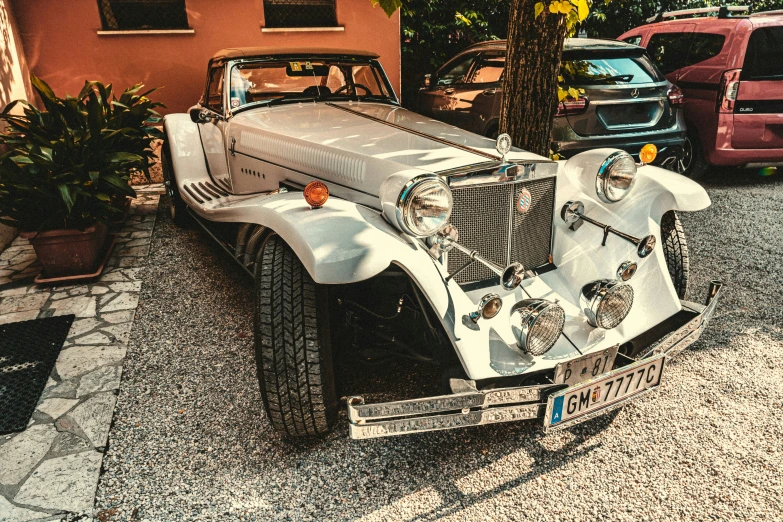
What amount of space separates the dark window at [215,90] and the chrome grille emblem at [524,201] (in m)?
2.52

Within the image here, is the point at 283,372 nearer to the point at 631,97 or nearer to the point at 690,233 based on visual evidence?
the point at 690,233

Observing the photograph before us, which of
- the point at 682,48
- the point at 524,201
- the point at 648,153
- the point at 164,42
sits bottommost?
the point at 524,201

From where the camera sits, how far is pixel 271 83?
4.02 metres

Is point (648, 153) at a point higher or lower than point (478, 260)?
higher

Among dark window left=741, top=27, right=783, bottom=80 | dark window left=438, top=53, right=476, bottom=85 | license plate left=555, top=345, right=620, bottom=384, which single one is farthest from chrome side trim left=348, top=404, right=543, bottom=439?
dark window left=741, top=27, right=783, bottom=80

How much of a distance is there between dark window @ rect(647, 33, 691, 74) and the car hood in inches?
177

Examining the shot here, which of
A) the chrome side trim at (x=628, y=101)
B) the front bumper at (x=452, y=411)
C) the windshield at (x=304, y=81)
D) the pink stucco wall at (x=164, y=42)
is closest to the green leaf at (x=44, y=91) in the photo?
the windshield at (x=304, y=81)

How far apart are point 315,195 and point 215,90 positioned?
258 centimetres

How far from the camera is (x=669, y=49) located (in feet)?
22.3

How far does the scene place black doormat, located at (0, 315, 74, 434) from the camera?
2.62 meters

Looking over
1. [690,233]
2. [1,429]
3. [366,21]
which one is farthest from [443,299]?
[366,21]

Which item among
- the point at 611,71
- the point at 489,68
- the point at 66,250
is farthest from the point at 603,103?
the point at 66,250

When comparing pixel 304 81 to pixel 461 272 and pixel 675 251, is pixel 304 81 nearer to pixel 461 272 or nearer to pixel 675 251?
pixel 461 272

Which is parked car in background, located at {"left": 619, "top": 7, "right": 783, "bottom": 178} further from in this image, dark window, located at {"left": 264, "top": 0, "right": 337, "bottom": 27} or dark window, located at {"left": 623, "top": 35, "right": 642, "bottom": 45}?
dark window, located at {"left": 264, "top": 0, "right": 337, "bottom": 27}
